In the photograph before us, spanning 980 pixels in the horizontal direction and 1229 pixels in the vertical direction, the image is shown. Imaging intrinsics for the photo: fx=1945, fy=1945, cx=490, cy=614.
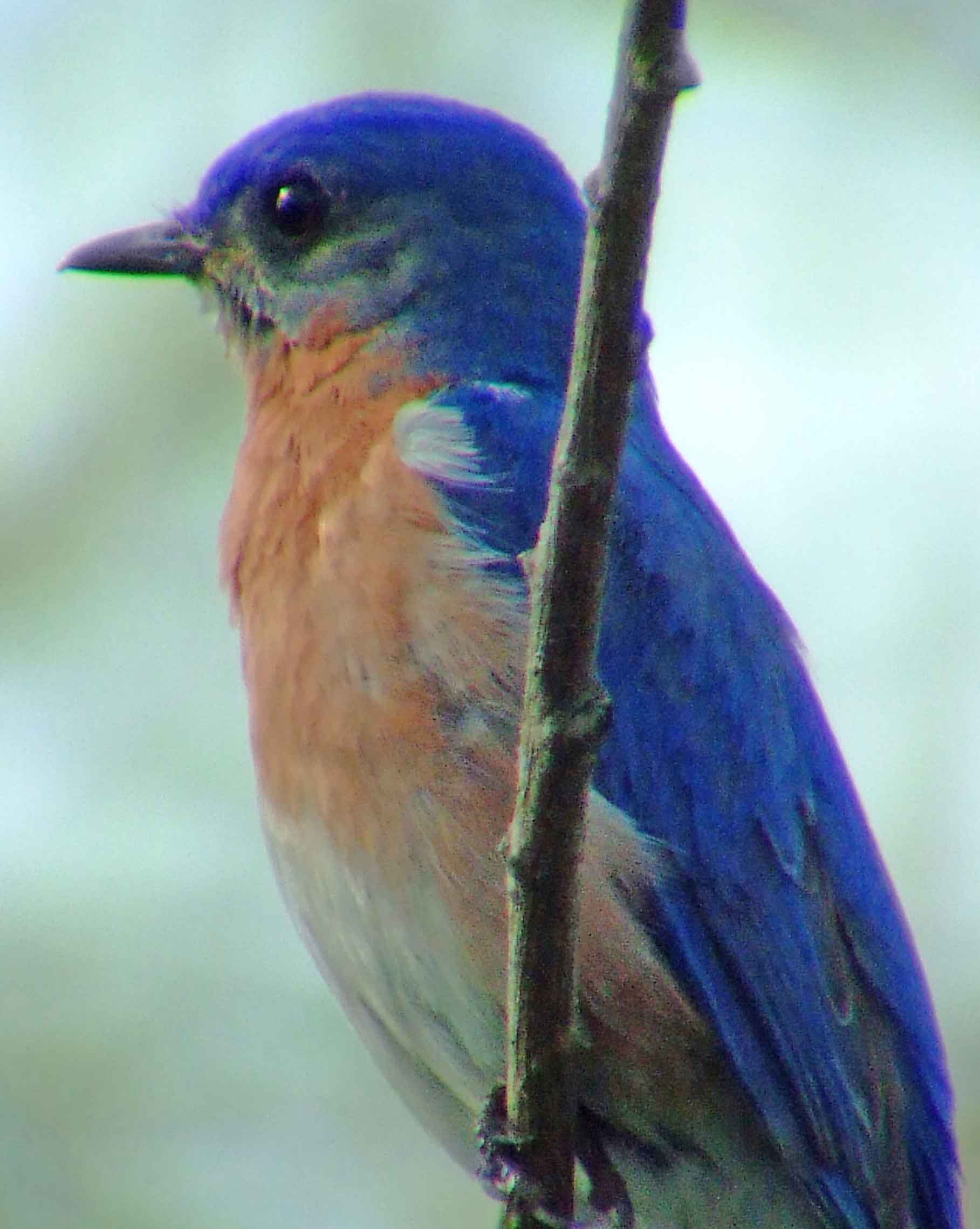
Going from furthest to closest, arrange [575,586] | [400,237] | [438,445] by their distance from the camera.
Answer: [400,237] → [438,445] → [575,586]

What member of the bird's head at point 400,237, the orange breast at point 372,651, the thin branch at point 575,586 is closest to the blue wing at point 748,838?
the orange breast at point 372,651

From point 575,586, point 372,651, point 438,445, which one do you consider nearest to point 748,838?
point 372,651

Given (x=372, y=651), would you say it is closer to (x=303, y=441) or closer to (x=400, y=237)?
(x=303, y=441)

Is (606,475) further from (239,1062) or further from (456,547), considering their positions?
(239,1062)

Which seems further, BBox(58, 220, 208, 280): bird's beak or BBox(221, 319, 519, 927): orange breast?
BBox(58, 220, 208, 280): bird's beak

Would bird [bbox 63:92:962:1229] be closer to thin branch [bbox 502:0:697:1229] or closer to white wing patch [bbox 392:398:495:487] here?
white wing patch [bbox 392:398:495:487]

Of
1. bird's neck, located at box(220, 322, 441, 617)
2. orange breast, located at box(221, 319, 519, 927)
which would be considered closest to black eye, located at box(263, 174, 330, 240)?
bird's neck, located at box(220, 322, 441, 617)

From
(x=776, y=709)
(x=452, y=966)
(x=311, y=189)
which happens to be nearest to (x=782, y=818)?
(x=776, y=709)
